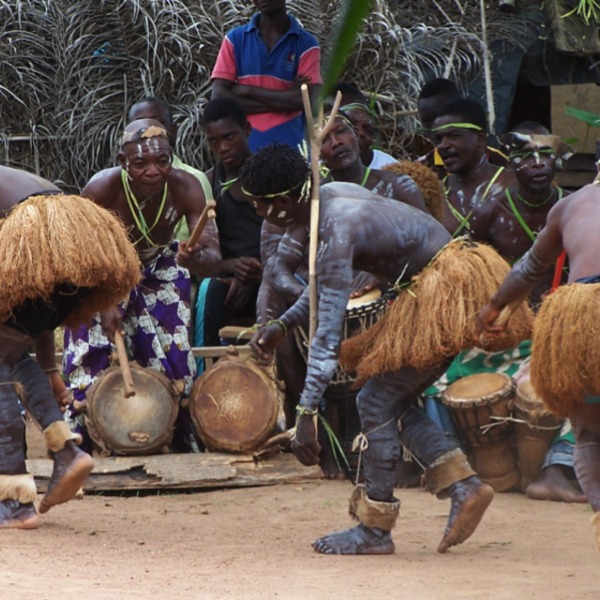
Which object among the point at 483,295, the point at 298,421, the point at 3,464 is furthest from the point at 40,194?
the point at 483,295

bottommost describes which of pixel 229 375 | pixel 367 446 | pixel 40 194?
pixel 229 375

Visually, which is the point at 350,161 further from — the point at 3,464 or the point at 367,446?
the point at 3,464

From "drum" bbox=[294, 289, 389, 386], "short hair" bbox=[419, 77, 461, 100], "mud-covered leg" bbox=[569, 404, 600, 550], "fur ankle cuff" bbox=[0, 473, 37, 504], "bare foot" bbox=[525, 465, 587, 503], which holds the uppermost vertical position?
"short hair" bbox=[419, 77, 461, 100]

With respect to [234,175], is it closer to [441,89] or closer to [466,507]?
[441,89]

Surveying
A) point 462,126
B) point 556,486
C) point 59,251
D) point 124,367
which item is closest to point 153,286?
point 124,367

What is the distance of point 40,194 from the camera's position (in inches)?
198

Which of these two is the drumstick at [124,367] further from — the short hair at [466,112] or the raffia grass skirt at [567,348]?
the raffia grass skirt at [567,348]

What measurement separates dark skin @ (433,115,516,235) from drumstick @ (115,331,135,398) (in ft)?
6.40

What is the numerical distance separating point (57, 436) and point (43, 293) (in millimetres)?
639

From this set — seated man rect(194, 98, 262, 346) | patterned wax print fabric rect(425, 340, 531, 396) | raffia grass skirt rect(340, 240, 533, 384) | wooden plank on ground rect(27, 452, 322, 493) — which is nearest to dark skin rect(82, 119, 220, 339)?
seated man rect(194, 98, 262, 346)

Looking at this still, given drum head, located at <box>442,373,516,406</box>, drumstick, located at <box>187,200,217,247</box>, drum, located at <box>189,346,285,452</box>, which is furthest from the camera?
drum, located at <box>189,346,285,452</box>

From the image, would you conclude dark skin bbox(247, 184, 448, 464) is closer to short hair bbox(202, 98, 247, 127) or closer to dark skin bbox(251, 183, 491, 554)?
dark skin bbox(251, 183, 491, 554)

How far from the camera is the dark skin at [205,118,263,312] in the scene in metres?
6.91

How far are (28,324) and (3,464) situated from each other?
59cm
